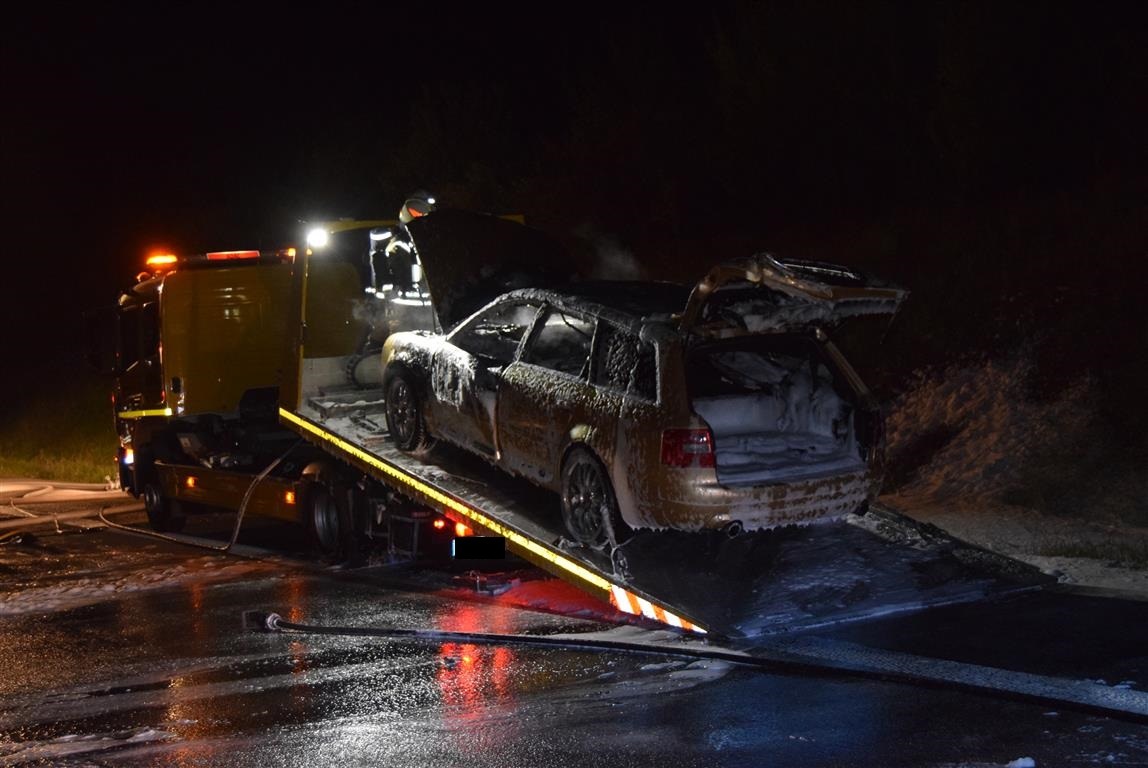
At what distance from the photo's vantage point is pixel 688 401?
829cm

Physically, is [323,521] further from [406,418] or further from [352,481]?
[406,418]

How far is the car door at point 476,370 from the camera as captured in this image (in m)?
9.99

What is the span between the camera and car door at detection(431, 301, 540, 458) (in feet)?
32.8

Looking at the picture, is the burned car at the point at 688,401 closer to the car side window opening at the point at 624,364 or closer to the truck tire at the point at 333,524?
the car side window opening at the point at 624,364

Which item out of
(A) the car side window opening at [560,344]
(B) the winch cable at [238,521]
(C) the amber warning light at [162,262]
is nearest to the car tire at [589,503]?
(A) the car side window opening at [560,344]

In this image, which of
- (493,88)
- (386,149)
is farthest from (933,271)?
(386,149)

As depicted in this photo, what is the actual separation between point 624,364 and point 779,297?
3.45 ft

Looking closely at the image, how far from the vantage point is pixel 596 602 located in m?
9.35

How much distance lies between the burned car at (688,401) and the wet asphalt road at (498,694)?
0.83 meters

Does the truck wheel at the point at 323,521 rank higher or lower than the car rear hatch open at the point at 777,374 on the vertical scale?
lower

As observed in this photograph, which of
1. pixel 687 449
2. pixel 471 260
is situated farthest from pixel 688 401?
pixel 471 260

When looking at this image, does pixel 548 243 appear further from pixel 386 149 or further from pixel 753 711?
pixel 386 149

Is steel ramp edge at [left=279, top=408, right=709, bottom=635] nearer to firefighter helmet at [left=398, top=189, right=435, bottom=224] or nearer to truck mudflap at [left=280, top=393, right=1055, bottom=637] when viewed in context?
truck mudflap at [left=280, top=393, right=1055, bottom=637]

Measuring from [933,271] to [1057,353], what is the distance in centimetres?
308
